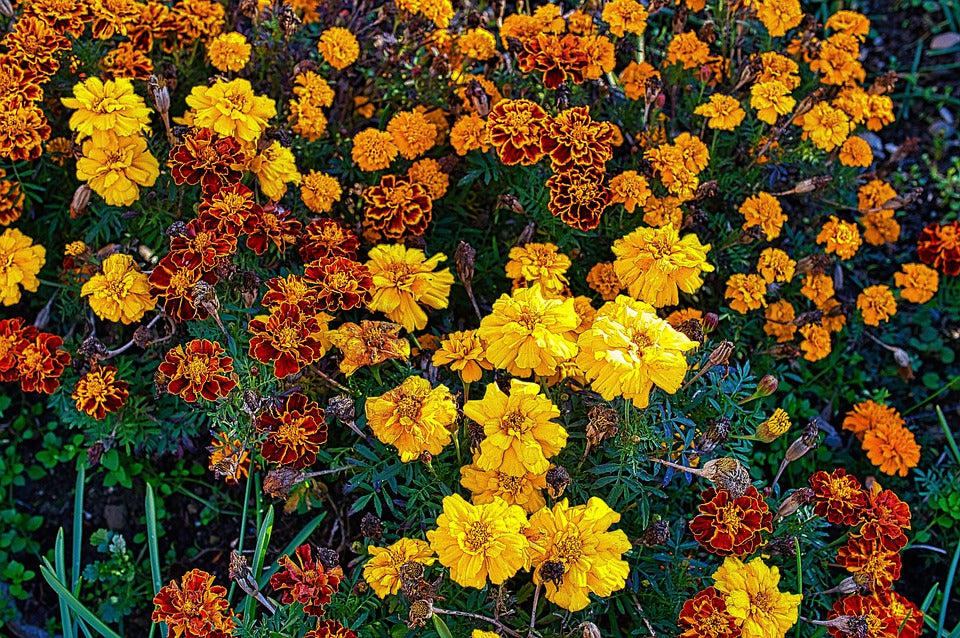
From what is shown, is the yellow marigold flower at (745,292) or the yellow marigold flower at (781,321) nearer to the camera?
the yellow marigold flower at (745,292)

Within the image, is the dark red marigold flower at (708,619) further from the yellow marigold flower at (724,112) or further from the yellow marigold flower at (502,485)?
the yellow marigold flower at (724,112)

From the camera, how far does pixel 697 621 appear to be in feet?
6.20

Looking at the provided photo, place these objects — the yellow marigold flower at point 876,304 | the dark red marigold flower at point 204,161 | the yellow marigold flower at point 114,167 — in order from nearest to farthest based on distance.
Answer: the dark red marigold flower at point 204,161 < the yellow marigold flower at point 114,167 < the yellow marigold flower at point 876,304

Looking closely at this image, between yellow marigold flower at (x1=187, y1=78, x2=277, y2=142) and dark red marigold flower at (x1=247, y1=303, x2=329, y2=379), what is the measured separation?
0.57m

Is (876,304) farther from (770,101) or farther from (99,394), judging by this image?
(99,394)

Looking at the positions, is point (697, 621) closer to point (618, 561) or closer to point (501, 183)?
point (618, 561)

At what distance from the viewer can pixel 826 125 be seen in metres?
2.72

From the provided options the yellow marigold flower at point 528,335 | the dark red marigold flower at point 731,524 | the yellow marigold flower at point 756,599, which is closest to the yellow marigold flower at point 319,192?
the yellow marigold flower at point 528,335

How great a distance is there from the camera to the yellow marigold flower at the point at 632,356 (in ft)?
6.04

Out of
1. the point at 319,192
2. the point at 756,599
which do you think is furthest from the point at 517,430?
the point at 319,192

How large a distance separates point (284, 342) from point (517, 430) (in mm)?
606

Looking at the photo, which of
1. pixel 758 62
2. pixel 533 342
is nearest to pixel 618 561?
pixel 533 342

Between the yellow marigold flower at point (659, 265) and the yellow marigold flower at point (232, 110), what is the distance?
1050 mm

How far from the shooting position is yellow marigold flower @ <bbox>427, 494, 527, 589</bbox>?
1768 mm
